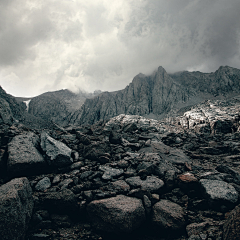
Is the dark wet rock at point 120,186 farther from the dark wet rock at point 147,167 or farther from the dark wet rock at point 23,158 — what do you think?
the dark wet rock at point 23,158

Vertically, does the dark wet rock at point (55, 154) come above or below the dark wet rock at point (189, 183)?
above

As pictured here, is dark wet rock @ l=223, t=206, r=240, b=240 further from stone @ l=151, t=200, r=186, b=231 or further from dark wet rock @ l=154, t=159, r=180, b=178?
dark wet rock @ l=154, t=159, r=180, b=178

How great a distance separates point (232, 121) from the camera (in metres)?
49.1

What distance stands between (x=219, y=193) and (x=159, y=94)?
176519mm

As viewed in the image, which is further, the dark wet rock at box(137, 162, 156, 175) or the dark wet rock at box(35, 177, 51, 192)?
the dark wet rock at box(137, 162, 156, 175)

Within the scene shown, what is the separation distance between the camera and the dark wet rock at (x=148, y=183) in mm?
6875

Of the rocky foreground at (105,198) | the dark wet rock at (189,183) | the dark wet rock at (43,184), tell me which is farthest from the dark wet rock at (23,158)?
the dark wet rock at (189,183)

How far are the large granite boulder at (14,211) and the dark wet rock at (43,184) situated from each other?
→ 1.02m

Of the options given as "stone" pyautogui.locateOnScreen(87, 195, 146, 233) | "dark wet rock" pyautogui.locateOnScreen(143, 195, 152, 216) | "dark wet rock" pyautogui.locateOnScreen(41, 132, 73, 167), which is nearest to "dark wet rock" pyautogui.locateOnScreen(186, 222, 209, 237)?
"dark wet rock" pyautogui.locateOnScreen(143, 195, 152, 216)

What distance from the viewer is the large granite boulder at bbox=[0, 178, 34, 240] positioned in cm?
439

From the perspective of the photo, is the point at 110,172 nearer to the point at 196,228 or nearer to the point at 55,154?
the point at 55,154

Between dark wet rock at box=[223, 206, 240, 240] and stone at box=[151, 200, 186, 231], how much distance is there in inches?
59.0

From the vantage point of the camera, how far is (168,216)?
550 cm

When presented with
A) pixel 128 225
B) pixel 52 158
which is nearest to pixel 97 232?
pixel 128 225
